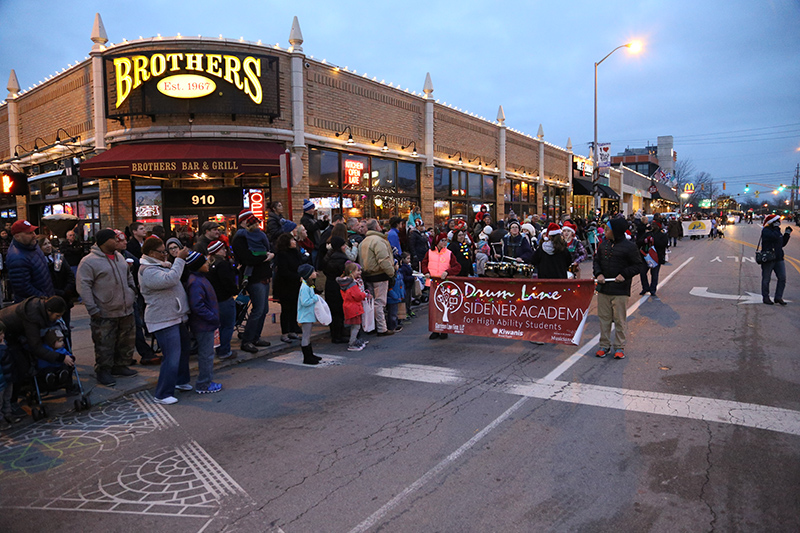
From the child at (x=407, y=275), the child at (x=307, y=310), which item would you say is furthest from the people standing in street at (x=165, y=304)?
the child at (x=407, y=275)

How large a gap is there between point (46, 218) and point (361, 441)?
41.7 feet

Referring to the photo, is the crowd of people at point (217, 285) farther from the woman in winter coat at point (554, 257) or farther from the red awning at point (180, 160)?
the red awning at point (180, 160)

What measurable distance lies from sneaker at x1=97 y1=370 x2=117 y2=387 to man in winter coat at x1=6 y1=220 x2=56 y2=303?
1.27m

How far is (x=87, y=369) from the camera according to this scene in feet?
22.4

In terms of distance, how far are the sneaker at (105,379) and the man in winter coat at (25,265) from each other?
4.16 feet

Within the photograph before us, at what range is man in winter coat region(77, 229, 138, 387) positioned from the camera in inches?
238

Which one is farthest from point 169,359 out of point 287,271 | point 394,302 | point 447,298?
point 394,302

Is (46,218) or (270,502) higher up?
(46,218)

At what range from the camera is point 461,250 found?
30.5 feet

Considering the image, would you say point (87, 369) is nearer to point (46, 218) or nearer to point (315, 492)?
point (315, 492)

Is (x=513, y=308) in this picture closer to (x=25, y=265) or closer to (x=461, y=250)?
(x=461, y=250)

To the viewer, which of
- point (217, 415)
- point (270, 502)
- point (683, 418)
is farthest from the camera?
point (217, 415)

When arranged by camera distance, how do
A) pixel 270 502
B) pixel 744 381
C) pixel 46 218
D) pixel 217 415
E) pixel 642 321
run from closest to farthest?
1. pixel 270 502
2. pixel 217 415
3. pixel 744 381
4. pixel 642 321
5. pixel 46 218

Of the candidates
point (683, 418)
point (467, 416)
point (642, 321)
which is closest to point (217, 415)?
point (467, 416)
